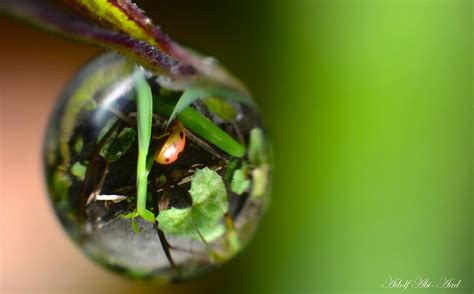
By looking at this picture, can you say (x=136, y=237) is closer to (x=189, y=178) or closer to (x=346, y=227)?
(x=189, y=178)

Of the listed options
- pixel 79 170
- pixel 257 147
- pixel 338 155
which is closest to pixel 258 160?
pixel 257 147

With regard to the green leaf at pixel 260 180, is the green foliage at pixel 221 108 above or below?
above

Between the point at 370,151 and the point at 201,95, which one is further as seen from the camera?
the point at 370,151

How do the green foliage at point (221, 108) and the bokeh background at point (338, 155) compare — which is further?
the bokeh background at point (338, 155)

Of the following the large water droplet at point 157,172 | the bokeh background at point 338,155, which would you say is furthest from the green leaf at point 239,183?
the bokeh background at point 338,155

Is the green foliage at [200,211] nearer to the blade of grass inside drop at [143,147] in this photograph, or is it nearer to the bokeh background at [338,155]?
the blade of grass inside drop at [143,147]

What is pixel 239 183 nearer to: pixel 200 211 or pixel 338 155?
pixel 200 211
